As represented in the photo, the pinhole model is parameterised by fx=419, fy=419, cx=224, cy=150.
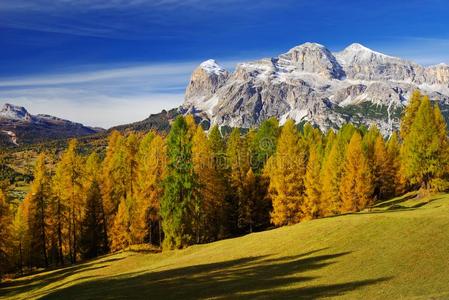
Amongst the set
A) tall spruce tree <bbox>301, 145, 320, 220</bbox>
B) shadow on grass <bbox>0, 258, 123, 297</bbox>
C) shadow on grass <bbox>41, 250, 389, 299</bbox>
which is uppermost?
tall spruce tree <bbox>301, 145, 320, 220</bbox>

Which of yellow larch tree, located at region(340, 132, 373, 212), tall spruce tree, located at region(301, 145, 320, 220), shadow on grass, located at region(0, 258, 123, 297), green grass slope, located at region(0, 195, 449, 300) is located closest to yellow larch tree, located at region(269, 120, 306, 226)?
tall spruce tree, located at region(301, 145, 320, 220)

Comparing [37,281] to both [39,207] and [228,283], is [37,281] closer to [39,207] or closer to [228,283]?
[39,207]

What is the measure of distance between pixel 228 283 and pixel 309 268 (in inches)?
240

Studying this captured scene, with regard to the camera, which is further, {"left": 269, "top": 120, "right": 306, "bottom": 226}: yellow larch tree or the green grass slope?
{"left": 269, "top": 120, "right": 306, "bottom": 226}: yellow larch tree

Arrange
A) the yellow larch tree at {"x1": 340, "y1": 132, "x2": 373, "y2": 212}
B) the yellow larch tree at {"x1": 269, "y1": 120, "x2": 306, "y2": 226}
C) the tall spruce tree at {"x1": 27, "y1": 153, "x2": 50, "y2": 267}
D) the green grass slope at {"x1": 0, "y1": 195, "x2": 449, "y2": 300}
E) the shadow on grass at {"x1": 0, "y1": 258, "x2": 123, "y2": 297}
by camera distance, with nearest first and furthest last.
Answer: the green grass slope at {"x1": 0, "y1": 195, "x2": 449, "y2": 300}
the shadow on grass at {"x1": 0, "y1": 258, "x2": 123, "y2": 297}
the yellow larch tree at {"x1": 269, "y1": 120, "x2": 306, "y2": 226}
the tall spruce tree at {"x1": 27, "y1": 153, "x2": 50, "y2": 267}
the yellow larch tree at {"x1": 340, "y1": 132, "x2": 373, "y2": 212}

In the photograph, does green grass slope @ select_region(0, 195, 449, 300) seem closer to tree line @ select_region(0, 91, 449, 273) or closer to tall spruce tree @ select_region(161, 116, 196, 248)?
tall spruce tree @ select_region(161, 116, 196, 248)

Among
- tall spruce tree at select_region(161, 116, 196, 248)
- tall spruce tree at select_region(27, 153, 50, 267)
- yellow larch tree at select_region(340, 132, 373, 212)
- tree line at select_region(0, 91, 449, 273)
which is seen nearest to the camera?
tall spruce tree at select_region(161, 116, 196, 248)

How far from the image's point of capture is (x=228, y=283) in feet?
98.7

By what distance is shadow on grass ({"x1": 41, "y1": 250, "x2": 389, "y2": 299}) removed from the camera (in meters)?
26.4

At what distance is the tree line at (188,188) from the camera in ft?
180

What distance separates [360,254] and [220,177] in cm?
3788

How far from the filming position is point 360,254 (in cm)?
3150

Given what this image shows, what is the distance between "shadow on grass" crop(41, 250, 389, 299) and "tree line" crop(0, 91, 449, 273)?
55.2 ft

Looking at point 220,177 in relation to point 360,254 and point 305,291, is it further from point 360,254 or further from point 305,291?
point 305,291
